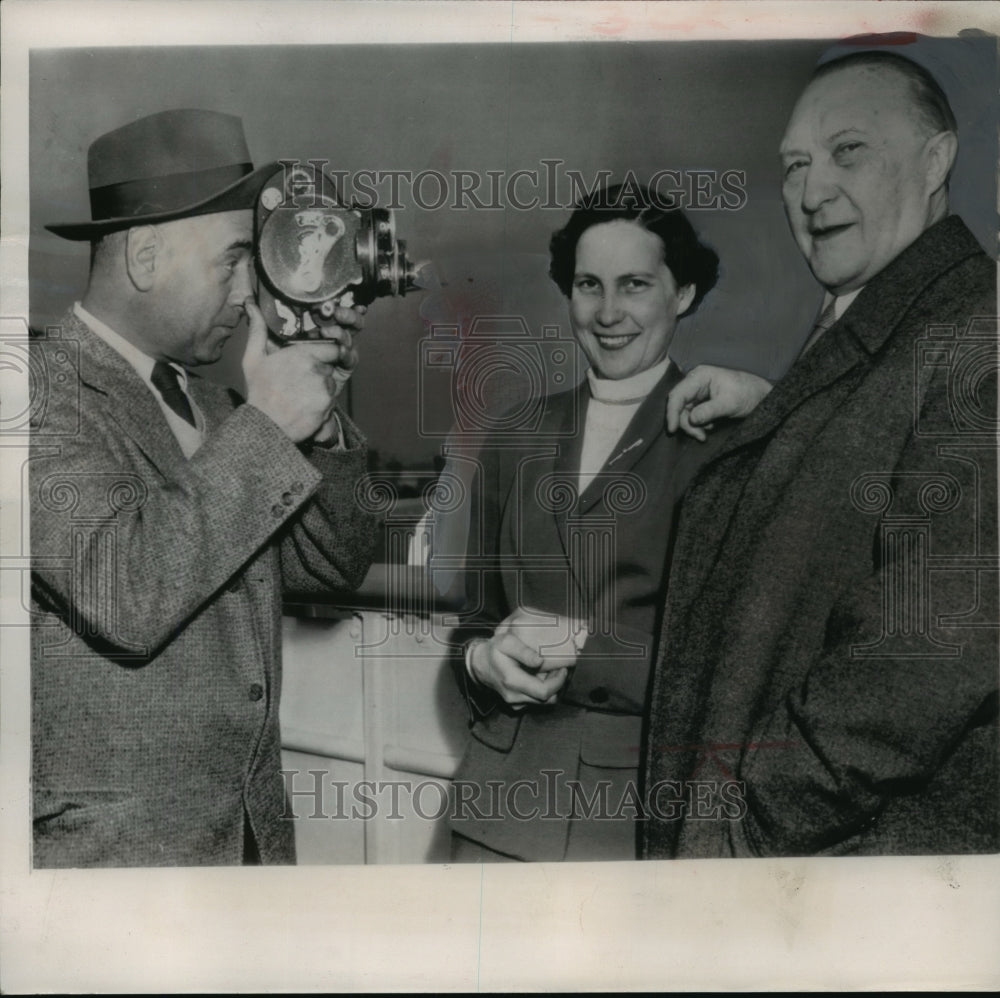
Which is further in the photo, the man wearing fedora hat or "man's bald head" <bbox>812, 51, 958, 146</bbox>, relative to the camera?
"man's bald head" <bbox>812, 51, 958, 146</bbox>

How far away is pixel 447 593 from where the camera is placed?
334 centimetres

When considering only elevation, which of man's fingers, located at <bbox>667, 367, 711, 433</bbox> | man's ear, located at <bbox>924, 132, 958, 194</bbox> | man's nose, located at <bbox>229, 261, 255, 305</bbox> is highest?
man's ear, located at <bbox>924, 132, 958, 194</bbox>

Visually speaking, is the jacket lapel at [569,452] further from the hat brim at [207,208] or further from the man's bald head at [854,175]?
the hat brim at [207,208]

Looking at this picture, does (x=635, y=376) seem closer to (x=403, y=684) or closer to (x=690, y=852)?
(x=403, y=684)

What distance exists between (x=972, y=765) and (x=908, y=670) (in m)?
0.31

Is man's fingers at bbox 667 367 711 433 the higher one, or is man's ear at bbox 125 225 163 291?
man's ear at bbox 125 225 163 291

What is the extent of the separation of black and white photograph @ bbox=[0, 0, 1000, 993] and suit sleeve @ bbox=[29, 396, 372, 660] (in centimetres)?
1

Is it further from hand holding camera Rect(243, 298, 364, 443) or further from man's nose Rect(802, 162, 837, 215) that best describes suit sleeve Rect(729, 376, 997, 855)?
hand holding camera Rect(243, 298, 364, 443)

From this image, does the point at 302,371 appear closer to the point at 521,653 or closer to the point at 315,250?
the point at 315,250

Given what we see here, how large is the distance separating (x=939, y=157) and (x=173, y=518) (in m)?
2.24

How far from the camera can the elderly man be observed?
3277 mm

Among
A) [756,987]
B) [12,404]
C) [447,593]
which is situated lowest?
[756,987]

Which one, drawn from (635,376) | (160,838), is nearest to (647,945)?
(160,838)

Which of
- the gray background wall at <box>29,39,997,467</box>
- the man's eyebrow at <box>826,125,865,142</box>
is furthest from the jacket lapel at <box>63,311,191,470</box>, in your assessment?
the man's eyebrow at <box>826,125,865,142</box>
